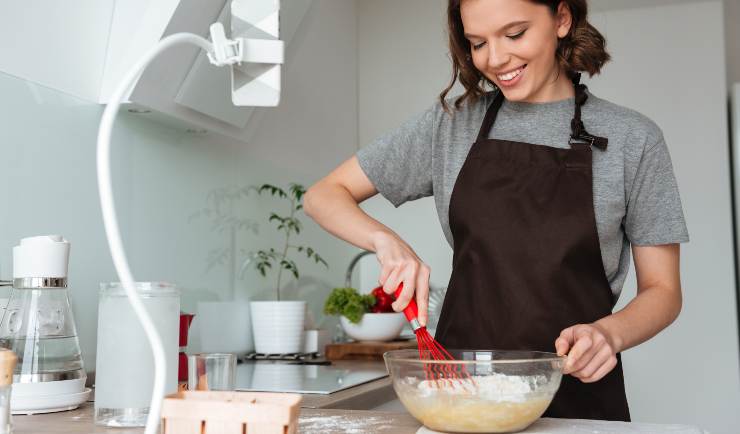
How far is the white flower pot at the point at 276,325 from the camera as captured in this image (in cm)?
214

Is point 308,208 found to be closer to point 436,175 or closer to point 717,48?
point 436,175

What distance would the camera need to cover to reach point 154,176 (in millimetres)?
1771

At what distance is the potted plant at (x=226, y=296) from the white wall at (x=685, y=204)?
3.23 ft

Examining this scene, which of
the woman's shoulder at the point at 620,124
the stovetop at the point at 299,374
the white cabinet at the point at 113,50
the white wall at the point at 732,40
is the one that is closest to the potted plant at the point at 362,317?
the stovetop at the point at 299,374

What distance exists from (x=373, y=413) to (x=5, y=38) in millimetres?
917

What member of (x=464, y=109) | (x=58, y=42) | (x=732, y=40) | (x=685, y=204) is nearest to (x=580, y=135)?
(x=464, y=109)

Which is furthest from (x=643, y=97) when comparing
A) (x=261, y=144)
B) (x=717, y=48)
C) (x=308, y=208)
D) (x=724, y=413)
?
(x=308, y=208)

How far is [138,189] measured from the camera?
5.62 feet

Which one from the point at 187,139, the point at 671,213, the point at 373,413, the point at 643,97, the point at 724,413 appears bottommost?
the point at 724,413

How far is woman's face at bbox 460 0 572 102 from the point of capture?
1.26m

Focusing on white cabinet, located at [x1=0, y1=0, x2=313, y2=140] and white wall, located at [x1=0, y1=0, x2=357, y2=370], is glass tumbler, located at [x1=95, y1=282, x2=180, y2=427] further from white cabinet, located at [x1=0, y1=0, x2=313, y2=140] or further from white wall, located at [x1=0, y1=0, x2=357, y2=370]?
white cabinet, located at [x1=0, y1=0, x2=313, y2=140]

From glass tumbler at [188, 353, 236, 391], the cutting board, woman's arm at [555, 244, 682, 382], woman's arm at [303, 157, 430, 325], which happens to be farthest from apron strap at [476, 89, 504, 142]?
Result: the cutting board

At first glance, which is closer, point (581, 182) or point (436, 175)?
point (581, 182)

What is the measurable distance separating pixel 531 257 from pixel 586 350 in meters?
0.31
